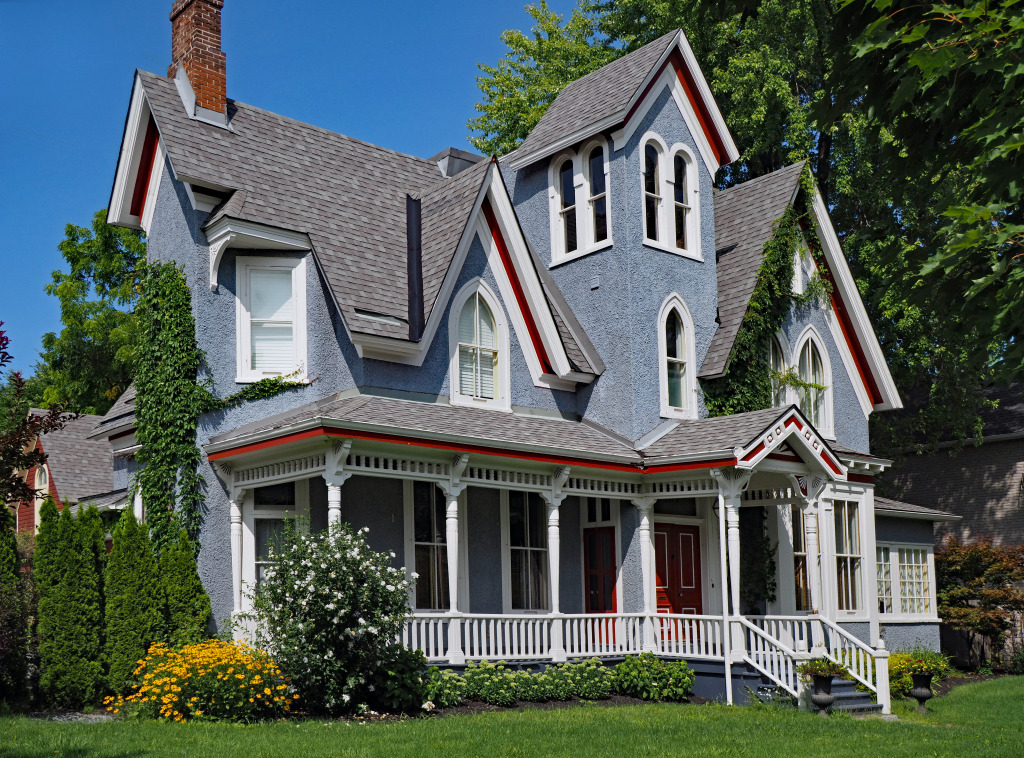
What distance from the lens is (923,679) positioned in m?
17.2

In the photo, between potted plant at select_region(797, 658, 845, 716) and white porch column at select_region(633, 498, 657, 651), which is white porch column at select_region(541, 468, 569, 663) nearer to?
white porch column at select_region(633, 498, 657, 651)

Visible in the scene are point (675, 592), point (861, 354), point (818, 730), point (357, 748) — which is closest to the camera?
point (357, 748)

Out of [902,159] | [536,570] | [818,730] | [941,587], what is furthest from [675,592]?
[902,159]

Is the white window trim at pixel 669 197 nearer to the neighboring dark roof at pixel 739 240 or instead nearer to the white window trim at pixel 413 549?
the neighboring dark roof at pixel 739 240

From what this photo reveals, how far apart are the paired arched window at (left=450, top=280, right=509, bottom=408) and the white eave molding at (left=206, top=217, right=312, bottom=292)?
2.79 m

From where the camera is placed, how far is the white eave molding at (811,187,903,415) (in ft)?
73.6

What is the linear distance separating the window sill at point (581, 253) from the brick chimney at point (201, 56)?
6549 mm

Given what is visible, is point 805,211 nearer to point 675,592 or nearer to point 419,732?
point 675,592

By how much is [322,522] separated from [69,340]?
24275 millimetres

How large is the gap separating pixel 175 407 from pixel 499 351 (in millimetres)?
5359

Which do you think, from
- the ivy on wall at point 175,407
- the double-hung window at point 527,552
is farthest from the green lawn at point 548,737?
the ivy on wall at point 175,407

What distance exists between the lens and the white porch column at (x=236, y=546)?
15742 mm

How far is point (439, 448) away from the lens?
1503 centimetres

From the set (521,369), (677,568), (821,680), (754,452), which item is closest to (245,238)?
(521,369)
